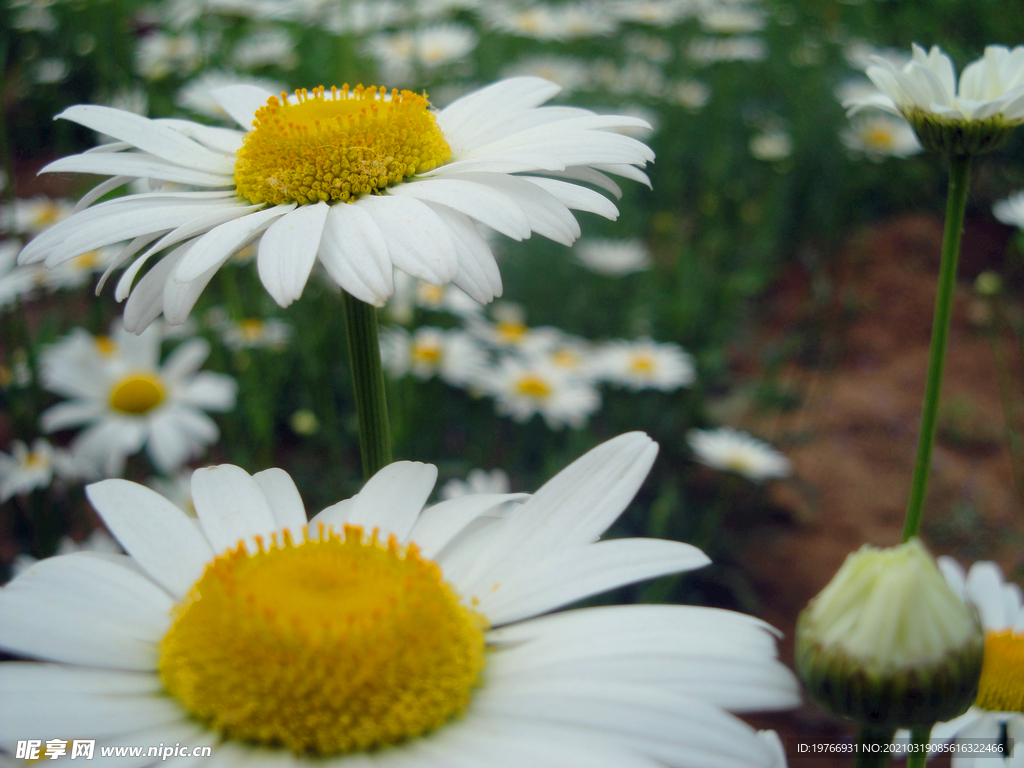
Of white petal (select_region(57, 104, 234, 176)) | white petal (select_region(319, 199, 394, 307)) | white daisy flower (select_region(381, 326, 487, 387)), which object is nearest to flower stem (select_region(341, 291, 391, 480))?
white petal (select_region(319, 199, 394, 307))

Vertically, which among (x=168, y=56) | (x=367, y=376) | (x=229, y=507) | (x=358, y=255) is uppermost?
(x=168, y=56)

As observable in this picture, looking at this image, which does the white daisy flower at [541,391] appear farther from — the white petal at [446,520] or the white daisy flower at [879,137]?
the white daisy flower at [879,137]

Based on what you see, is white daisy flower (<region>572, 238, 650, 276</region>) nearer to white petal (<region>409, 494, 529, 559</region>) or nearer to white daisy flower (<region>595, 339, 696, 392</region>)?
white daisy flower (<region>595, 339, 696, 392</region>)

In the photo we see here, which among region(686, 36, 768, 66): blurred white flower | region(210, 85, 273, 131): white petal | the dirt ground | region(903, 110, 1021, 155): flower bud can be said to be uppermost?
region(686, 36, 768, 66): blurred white flower

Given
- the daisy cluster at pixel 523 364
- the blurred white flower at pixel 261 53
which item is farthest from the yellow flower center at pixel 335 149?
the blurred white flower at pixel 261 53

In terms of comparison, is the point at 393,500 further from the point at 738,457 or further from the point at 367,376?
the point at 738,457

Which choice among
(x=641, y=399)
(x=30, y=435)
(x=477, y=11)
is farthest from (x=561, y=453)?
(x=477, y=11)

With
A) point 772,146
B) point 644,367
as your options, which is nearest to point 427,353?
point 644,367
